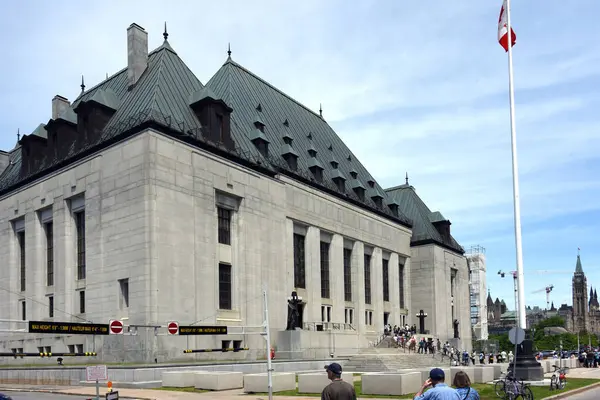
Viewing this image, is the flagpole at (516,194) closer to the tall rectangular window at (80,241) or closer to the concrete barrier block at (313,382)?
the concrete barrier block at (313,382)

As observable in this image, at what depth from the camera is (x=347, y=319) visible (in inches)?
2547

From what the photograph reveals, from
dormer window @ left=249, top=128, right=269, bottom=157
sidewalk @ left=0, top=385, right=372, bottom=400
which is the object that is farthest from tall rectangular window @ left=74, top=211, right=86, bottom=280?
sidewalk @ left=0, top=385, right=372, bottom=400

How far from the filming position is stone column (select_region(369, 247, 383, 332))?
228ft

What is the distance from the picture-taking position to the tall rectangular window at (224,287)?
160ft

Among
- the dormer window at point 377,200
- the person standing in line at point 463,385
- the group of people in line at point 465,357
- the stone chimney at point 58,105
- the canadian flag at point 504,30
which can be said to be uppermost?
the stone chimney at point 58,105

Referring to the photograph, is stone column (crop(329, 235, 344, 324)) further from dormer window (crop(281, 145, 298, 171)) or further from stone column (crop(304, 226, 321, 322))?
dormer window (crop(281, 145, 298, 171))

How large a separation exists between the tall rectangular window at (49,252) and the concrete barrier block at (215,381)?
24325 mm

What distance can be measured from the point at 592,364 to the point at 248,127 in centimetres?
3464

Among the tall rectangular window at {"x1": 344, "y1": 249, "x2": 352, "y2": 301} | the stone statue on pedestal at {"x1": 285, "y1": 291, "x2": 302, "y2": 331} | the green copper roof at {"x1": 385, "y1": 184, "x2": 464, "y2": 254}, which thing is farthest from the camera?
the green copper roof at {"x1": 385, "y1": 184, "x2": 464, "y2": 254}

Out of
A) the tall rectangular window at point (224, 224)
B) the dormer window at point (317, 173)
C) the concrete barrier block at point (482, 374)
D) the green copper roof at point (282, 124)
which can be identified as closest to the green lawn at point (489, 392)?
the concrete barrier block at point (482, 374)

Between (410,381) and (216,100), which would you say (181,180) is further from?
(410,381)

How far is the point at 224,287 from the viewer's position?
49344 mm

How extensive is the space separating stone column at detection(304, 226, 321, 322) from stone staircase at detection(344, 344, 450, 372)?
530cm

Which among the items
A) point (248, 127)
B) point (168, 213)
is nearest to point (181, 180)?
point (168, 213)
